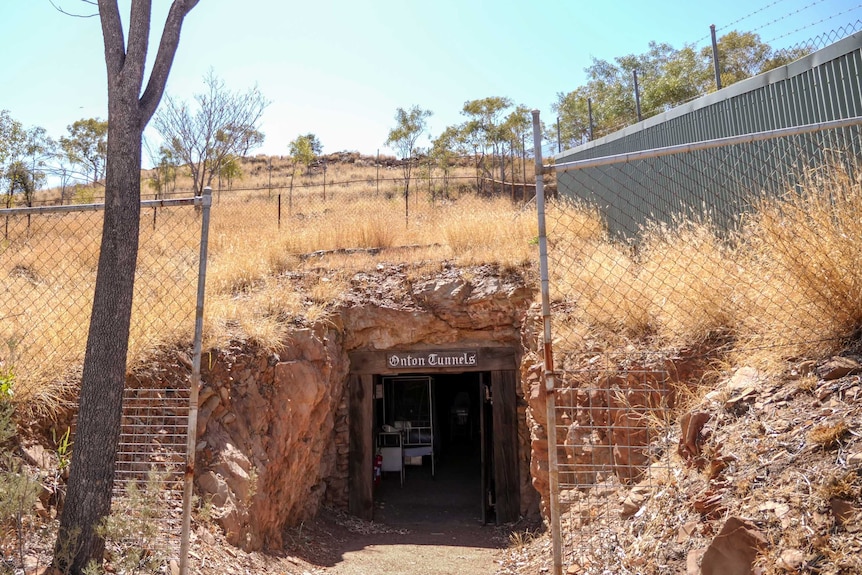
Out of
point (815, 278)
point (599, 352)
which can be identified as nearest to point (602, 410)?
point (599, 352)

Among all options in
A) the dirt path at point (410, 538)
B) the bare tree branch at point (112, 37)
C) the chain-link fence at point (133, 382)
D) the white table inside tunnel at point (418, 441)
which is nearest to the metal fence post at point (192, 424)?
the chain-link fence at point (133, 382)

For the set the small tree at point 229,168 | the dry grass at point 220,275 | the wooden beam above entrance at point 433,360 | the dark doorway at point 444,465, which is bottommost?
the dark doorway at point 444,465

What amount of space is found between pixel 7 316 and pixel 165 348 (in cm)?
182

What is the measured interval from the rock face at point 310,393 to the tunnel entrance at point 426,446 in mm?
199

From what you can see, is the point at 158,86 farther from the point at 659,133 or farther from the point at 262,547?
the point at 659,133

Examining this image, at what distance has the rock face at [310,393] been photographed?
6832 mm

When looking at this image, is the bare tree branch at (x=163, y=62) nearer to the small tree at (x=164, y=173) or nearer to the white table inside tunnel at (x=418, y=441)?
the white table inside tunnel at (x=418, y=441)

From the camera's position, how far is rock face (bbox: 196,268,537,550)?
683 centimetres

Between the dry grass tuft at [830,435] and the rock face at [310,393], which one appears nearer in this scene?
the dry grass tuft at [830,435]

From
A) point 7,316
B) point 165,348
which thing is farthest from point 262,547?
point 7,316

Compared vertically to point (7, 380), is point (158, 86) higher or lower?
higher

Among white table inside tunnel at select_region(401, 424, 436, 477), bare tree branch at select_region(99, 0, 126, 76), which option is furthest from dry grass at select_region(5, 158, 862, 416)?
white table inside tunnel at select_region(401, 424, 436, 477)

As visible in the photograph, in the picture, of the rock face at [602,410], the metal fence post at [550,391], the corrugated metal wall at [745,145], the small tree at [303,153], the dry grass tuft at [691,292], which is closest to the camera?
the metal fence post at [550,391]

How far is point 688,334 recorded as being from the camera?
251 inches
